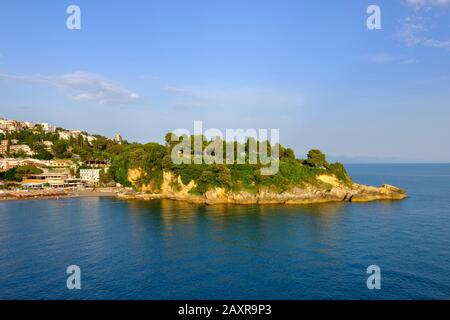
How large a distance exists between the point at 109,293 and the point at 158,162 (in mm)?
52932

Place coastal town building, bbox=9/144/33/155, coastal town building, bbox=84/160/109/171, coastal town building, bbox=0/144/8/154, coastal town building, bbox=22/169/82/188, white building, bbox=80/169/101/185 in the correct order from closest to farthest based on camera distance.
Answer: coastal town building, bbox=22/169/82/188 < white building, bbox=80/169/101/185 < coastal town building, bbox=84/160/109/171 < coastal town building, bbox=0/144/8/154 < coastal town building, bbox=9/144/33/155

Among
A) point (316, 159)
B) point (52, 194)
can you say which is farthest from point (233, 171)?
point (52, 194)

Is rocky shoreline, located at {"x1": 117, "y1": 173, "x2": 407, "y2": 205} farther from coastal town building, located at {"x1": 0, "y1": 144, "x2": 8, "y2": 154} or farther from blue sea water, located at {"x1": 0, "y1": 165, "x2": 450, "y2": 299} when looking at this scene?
coastal town building, located at {"x1": 0, "y1": 144, "x2": 8, "y2": 154}

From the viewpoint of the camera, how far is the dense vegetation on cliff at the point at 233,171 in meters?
66.4

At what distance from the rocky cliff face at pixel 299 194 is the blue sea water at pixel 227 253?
9.26 metres

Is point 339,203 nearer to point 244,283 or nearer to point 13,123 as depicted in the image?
point 244,283

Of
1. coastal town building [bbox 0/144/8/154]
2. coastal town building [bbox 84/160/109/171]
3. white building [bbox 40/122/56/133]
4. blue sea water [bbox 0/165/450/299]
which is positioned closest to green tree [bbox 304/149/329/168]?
blue sea water [bbox 0/165/450/299]

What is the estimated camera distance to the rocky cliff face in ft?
214

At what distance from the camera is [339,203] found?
208 feet

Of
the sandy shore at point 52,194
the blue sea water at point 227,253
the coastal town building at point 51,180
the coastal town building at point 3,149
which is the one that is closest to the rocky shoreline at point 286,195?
the sandy shore at point 52,194

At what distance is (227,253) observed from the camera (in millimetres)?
32812

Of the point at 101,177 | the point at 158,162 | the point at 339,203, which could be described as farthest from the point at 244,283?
the point at 101,177

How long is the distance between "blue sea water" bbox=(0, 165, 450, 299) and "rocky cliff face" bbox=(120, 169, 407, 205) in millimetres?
9260

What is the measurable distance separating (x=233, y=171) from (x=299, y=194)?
1474cm
